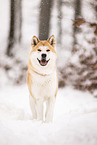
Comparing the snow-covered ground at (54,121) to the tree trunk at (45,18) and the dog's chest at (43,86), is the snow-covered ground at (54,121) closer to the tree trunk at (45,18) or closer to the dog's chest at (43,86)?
the dog's chest at (43,86)

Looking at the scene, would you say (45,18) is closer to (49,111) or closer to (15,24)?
(15,24)

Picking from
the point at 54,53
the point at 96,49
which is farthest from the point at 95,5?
the point at 54,53

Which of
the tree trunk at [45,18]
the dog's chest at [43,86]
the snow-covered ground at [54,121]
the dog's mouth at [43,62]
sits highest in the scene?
the tree trunk at [45,18]

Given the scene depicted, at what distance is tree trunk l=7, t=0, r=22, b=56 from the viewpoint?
2.51ft

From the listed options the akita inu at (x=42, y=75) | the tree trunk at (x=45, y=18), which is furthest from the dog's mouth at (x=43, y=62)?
the tree trunk at (x=45, y=18)

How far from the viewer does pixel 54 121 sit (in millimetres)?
726

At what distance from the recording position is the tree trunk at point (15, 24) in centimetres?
76

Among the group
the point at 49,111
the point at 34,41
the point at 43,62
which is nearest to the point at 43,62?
the point at 43,62

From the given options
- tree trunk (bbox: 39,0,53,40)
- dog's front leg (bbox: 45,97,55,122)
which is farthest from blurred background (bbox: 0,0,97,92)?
dog's front leg (bbox: 45,97,55,122)

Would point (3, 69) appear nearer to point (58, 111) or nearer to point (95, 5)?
point (58, 111)

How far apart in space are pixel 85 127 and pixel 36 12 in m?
0.54

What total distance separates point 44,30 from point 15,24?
0.45 feet

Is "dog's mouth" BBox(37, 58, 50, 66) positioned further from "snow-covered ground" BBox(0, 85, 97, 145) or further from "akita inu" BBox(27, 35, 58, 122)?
"snow-covered ground" BBox(0, 85, 97, 145)

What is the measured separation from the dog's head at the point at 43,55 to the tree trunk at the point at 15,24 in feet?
0.36
